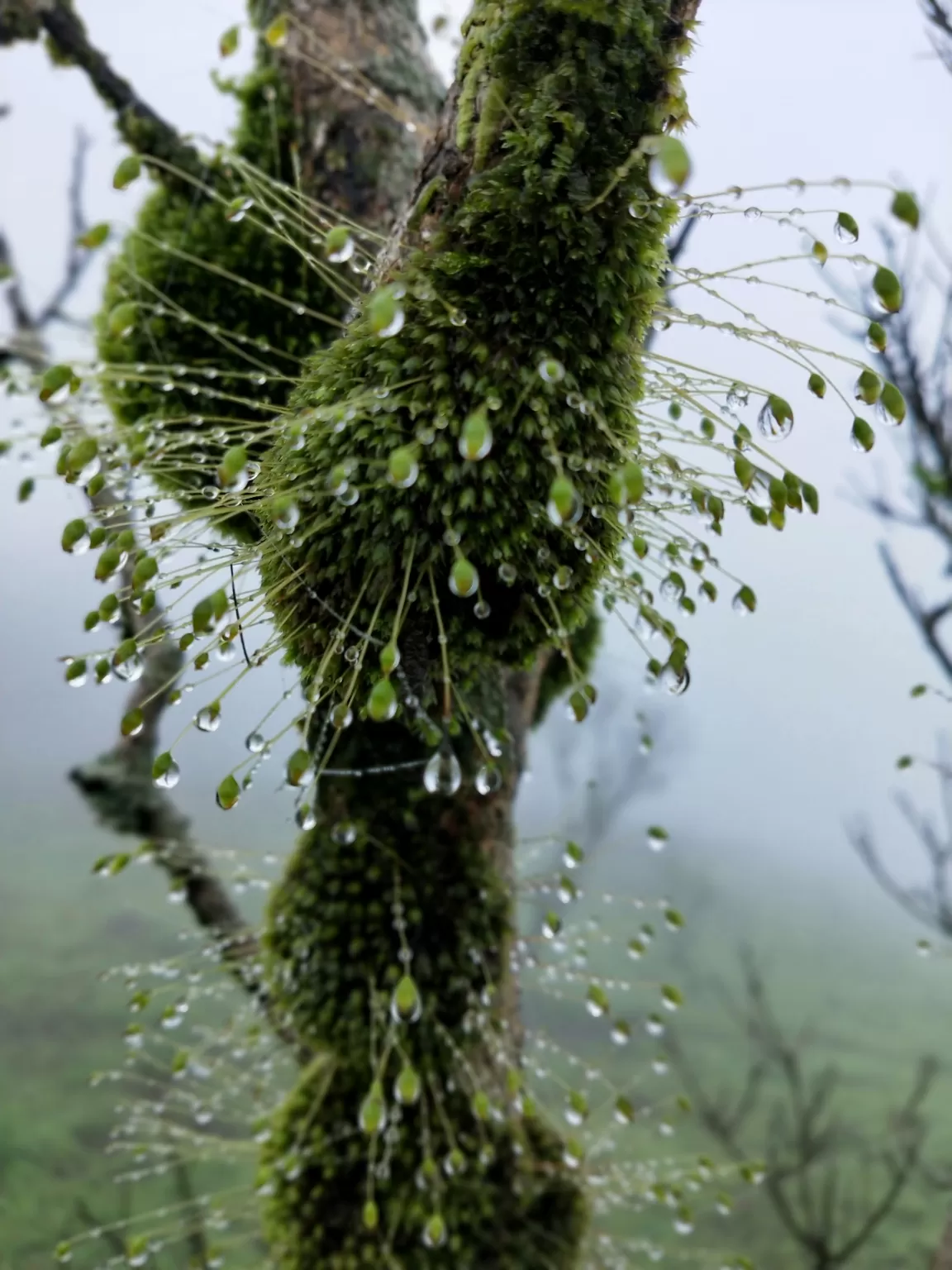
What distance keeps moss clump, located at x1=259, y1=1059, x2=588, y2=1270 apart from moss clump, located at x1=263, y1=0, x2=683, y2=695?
0.71 meters

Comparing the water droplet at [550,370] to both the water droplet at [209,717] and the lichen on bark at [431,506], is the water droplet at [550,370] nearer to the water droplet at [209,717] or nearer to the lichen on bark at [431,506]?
the lichen on bark at [431,506]

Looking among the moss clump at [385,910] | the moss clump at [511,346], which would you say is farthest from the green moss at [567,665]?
the moss clump at [511,346]

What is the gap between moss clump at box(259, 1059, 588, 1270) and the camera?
3.43 feet

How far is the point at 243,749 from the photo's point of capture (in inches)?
28.7

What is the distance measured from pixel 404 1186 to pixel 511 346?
96cm

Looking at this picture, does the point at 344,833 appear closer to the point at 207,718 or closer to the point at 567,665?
the point at 207,718

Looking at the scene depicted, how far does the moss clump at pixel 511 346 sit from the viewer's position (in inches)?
23.9

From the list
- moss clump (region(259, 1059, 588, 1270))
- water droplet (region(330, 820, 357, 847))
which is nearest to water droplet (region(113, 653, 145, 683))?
water droplet (region(330, 820, 357, 847))

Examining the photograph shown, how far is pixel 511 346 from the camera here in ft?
2.09

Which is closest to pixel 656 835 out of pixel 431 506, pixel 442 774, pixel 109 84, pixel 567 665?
pixel 567 665

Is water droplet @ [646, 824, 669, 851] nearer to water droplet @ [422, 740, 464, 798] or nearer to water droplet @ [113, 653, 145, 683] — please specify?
water droplet @ [422, 740, 464, 798]

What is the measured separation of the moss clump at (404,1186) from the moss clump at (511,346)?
71 cm

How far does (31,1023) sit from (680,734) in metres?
2.31

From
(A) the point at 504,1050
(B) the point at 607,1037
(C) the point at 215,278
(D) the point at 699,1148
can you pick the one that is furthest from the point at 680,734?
(C) the point at 215,278
